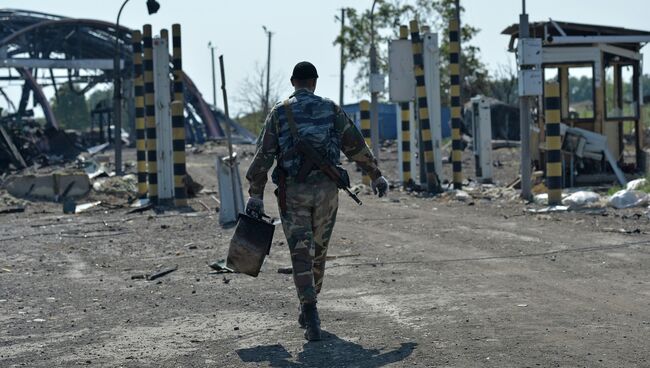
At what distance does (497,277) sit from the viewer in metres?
9.79

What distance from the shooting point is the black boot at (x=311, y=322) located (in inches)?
292

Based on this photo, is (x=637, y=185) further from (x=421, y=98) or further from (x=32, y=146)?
(x=32, y=146)

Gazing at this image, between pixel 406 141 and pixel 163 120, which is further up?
Result: pixel 163 120

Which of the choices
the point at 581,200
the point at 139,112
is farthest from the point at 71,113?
the point at 581,200

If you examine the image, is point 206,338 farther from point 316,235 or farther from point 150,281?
point 150,281

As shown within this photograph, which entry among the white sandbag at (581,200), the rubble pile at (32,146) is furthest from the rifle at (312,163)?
the rubble pile at (32,146)

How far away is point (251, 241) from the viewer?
8.16 m

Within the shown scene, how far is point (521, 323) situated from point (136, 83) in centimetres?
1649

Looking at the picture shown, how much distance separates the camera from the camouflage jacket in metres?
7.70

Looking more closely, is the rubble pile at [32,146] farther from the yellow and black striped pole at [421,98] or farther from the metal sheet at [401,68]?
the yellow and black striped pole at [421,98]

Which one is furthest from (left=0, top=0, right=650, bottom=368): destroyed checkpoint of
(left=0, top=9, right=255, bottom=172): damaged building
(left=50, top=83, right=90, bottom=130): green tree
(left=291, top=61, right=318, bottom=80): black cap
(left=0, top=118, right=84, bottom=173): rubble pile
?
(left=50, top=83, right=90, bottom=130): green tree

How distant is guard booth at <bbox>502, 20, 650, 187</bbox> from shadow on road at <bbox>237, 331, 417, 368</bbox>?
44.2 ft

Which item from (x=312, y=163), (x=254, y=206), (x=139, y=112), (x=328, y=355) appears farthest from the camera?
(x=139, y=112)

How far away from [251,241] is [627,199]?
9141 millimetres
